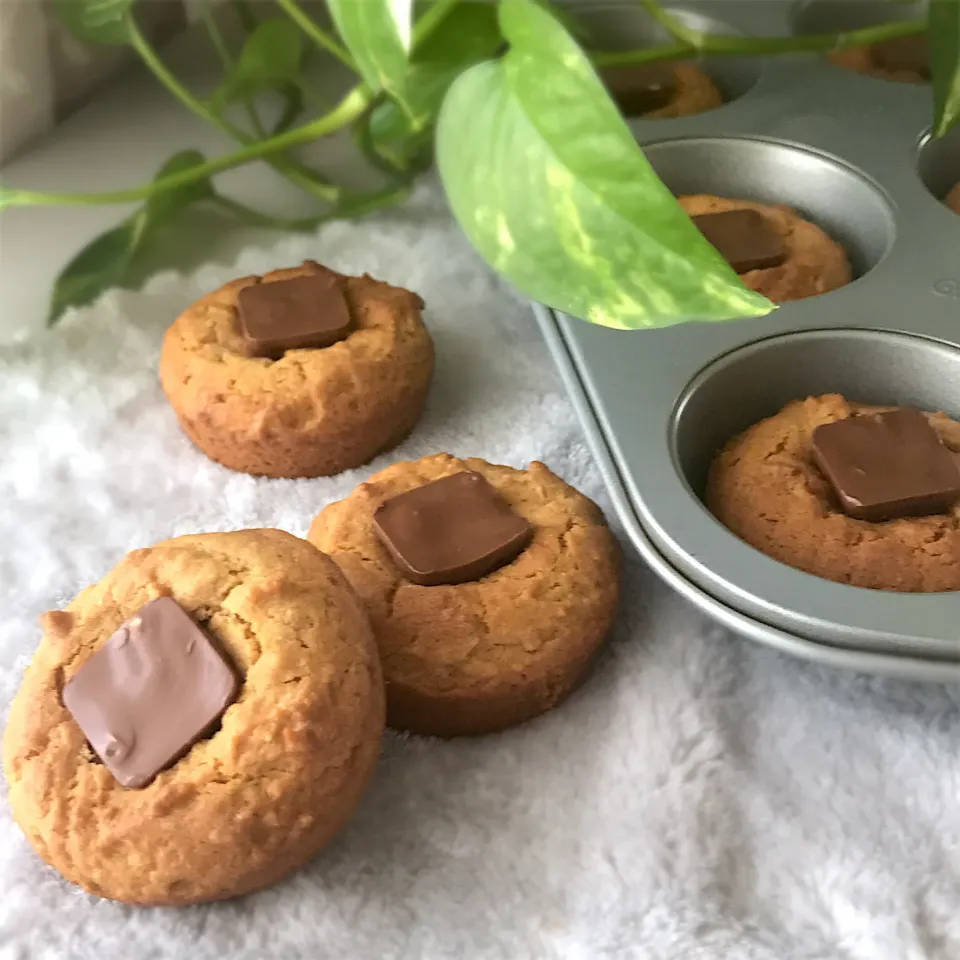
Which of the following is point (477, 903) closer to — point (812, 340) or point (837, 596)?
point (837, 596)

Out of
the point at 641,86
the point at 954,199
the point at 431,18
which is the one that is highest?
the point at 431,18

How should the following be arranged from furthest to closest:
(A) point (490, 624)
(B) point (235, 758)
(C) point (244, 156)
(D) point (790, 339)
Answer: (C) point (244, 156), (D) point (790, 339), (A) point (490, 624), (B) point (235, 758)

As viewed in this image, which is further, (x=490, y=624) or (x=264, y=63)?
(x=264, y=63)

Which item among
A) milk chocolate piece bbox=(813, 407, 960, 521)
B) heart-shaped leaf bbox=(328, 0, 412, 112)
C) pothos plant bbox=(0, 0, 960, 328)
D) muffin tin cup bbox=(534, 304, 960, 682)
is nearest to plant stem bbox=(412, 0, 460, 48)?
pothos plant bbox=(0, 0, 960, 328)

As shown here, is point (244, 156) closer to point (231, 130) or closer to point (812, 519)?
point (231, 130)

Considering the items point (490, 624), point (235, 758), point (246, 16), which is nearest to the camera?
point (235, 758)

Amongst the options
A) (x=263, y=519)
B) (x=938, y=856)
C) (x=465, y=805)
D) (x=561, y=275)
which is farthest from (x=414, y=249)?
(x=938, y=856)

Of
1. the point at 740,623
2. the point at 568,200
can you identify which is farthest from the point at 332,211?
the point at 740,623
